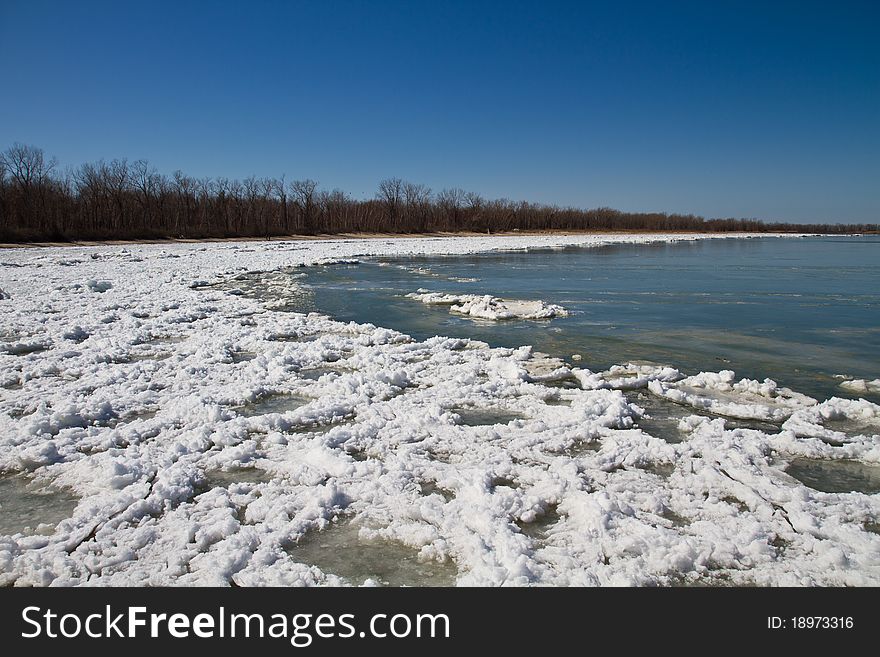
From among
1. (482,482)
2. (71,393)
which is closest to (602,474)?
(482,482)

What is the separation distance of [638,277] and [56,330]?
16744 mm

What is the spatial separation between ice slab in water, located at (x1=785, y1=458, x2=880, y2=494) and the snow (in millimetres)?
98

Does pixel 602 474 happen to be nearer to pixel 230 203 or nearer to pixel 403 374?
pixel 403 374

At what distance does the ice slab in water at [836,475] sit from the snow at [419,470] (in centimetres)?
10

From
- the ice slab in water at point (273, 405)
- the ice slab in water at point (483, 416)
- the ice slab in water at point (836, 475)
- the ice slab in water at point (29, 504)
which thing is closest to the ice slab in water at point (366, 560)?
the ice slab in water at point (29, 504)

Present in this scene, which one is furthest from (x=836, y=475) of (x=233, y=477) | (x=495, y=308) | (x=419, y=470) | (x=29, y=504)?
(x=495, y=308)

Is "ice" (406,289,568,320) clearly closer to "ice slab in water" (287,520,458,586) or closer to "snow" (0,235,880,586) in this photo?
"snow" (0,235,880,586)

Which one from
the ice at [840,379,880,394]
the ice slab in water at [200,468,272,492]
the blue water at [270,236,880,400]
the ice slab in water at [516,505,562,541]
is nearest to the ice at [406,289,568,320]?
the blue water at [270,236,880,400]

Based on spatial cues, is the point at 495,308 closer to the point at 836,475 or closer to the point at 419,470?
the point at 419,470

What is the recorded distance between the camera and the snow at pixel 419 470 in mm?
2650

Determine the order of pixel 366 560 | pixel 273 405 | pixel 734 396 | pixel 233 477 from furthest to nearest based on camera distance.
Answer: pixel 734 396
pixel 273 405
pixel 233 477
pixel 366 560

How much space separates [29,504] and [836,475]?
17.4 ft

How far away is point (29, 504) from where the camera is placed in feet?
10.6
